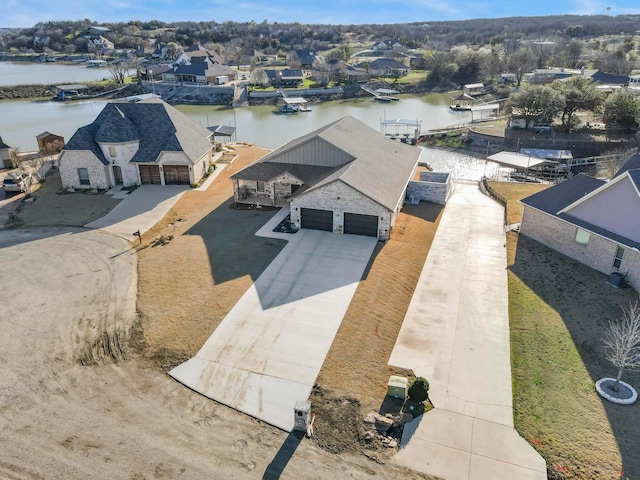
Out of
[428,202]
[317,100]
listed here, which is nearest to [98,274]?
[428,202]

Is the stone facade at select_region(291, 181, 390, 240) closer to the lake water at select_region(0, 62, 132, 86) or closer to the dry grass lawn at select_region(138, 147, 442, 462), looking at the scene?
the dry grass lawn at select_region(138, 147, 442, 462)

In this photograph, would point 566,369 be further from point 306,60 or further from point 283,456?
point 306,60

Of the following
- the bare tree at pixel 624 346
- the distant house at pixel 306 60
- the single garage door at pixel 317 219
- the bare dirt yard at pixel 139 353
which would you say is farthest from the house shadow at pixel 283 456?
the distant house at pixel 306 60

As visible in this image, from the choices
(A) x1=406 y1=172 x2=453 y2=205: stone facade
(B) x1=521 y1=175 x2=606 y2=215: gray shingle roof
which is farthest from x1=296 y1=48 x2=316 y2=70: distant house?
(B) x1=521 y1=175 x2=606 y2=215: gray shingle roof

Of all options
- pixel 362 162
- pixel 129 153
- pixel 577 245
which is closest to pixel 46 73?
pixel 129 153

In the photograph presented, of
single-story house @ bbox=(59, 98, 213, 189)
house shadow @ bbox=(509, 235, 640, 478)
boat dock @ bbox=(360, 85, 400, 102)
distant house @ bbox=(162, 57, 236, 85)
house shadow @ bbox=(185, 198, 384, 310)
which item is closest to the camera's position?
house shadow @ bbox=(509, 235, 640, 478)

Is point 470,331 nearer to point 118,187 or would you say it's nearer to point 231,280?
point 231,280
